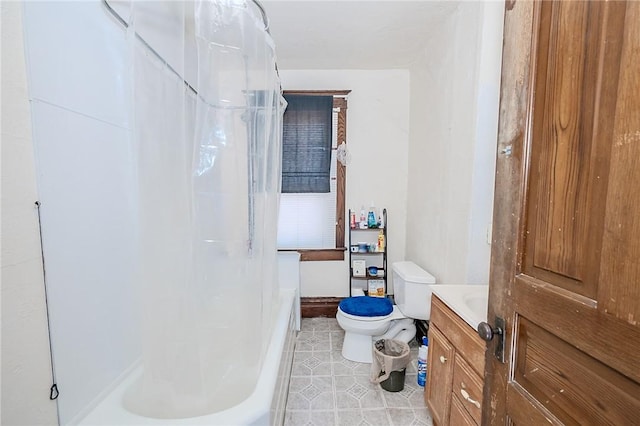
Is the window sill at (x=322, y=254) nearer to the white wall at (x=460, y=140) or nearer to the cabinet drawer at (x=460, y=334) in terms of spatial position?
the white wall at (x=460, y=140)

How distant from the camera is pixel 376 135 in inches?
112

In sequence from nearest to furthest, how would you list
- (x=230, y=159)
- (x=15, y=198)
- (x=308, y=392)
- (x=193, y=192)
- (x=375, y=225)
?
1. (x=15, y=198)
2. (x=193, y=192)
3. (x=230, y=159)
4. (x=308, y=392)
5. (x=375, y=225)

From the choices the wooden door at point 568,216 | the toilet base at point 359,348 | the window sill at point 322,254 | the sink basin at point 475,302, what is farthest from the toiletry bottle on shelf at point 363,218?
the wooden door at point 568,216

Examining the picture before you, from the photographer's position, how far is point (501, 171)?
0.79 meters

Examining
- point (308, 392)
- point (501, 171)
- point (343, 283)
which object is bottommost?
point (308, 392)

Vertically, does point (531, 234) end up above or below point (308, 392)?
above

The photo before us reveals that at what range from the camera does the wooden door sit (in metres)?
0.48

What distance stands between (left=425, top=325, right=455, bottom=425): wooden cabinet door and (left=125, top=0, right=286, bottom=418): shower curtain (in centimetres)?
90

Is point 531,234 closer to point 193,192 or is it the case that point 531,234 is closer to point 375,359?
point 193,192

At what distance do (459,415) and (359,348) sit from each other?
1.00 metres

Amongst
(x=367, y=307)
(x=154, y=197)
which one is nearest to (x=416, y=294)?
(x=367, y=307)

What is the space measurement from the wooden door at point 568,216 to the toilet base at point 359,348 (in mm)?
1461

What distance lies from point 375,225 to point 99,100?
2.27 meters

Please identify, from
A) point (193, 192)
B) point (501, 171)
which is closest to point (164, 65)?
point (193, 192)
